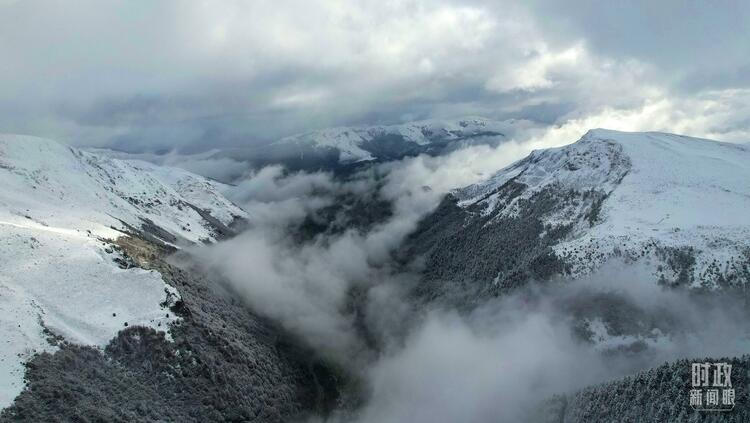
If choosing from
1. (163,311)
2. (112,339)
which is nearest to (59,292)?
(112,339)

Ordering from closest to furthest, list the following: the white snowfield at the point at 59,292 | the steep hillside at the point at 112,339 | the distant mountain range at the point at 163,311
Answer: the steep hillside at the point at 112,339 < the white snowfield at the point at 59,292 < the distant mountain range at the point at 163,311

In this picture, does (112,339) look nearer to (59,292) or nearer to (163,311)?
(59,292)

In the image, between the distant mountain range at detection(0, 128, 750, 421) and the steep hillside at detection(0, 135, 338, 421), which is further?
the distant mountain range at detection(0, 128, 750, 421)

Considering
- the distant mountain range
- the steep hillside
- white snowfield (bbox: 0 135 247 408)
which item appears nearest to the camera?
the steep hillside

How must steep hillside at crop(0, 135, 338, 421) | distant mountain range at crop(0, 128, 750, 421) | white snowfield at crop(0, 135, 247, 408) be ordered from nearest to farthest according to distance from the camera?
steep hillside at crop(0, 135, 338, 421) → white snowfield at crop(0, 135, 247, 408) → distant mountain range at crop(0, 128, 750, 421)

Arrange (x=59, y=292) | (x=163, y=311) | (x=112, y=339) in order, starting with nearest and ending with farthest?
(x=112, y=339) < (x=59, y=292) < (x=163, y=311)

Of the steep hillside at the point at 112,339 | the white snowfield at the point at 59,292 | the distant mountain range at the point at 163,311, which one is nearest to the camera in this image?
the steep hillside at the point at 112,339

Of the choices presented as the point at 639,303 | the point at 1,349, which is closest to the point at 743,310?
the point at 639,303

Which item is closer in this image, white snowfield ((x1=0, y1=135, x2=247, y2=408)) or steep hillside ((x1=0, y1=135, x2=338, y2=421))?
steep hillside ((x1=0, y1=135, x2=338, y2=421))

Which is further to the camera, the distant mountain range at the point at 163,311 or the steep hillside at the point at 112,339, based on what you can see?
the distant mountain range at the point at 163,311

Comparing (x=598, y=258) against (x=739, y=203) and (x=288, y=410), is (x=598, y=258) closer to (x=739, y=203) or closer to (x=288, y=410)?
(x=739, y=203)

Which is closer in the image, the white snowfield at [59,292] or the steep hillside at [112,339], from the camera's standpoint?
the steep hillside at [112,339]
